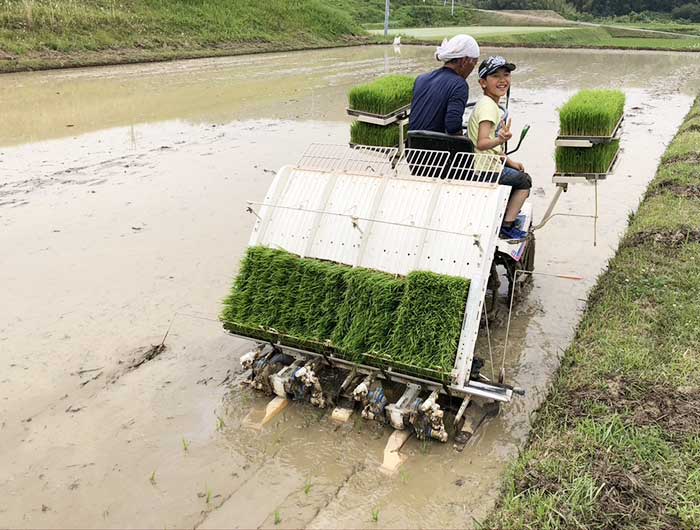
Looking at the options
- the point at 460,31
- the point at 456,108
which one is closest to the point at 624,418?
the point at 456,108

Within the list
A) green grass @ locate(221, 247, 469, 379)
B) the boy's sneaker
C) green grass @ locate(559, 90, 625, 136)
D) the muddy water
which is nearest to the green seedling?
green grass @ locate(221, 247, 469, 379)

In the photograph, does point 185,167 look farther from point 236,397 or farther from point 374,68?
point 374,68

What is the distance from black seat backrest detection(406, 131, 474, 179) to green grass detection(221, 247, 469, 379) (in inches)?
38.0

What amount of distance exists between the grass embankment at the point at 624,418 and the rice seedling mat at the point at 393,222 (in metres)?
0.66

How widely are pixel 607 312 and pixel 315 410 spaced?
231 cm

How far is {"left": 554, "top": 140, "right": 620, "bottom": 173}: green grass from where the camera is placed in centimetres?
506

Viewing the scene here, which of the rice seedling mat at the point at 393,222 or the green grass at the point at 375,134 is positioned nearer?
the rice seedling mat at the point at 393,222

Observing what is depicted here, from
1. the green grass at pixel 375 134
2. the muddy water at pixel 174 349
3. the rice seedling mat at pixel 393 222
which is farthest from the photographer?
the green grass at pixel 375 134

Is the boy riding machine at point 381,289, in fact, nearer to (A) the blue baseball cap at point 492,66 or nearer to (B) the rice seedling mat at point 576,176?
(A) the blue baseball cap at point 492,66

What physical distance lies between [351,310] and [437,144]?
137cm

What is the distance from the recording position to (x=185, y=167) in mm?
9328

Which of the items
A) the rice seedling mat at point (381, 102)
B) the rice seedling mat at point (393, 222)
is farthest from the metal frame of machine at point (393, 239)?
the rice seedling mat at point (381, 102)

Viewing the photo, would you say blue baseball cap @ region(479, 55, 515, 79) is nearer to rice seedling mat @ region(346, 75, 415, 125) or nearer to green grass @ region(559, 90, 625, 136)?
green grass @ region(559, 90, 625, 136)

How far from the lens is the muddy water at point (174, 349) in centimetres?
321
